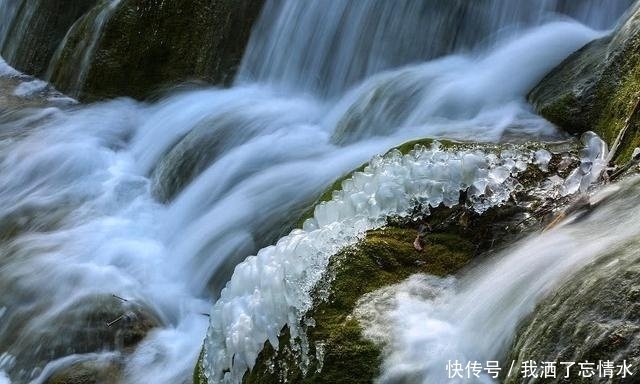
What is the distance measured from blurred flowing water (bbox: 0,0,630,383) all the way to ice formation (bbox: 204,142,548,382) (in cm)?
129

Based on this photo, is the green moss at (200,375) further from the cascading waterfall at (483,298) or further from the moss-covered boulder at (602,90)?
the moss-covered boulder at (602,90)

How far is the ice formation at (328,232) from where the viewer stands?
10.4ft

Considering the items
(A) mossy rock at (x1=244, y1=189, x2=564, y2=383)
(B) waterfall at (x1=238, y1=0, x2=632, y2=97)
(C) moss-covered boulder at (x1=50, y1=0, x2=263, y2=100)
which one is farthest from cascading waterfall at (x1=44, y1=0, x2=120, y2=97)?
(A) mossy rock at (x1=244, y1=189, x2=564, y2=383)

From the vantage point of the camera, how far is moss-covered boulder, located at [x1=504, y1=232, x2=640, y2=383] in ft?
7.19

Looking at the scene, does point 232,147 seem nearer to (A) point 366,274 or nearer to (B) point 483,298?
(A) point 366,274

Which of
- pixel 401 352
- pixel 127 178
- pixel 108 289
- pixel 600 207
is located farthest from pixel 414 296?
pixel 127 178

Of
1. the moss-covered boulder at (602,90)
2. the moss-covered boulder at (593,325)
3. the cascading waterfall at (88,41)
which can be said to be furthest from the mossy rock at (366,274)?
the cascading waterfall at (88,41)

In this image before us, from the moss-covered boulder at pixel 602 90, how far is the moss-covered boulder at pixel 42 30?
21.8 feet

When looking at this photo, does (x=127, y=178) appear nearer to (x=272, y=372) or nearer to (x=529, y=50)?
(x=529, y=50)

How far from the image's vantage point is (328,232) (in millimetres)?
3291

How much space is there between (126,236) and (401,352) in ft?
12.7

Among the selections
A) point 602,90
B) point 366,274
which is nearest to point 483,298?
point 366,274

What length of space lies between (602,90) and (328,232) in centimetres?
223

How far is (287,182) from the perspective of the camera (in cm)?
582
